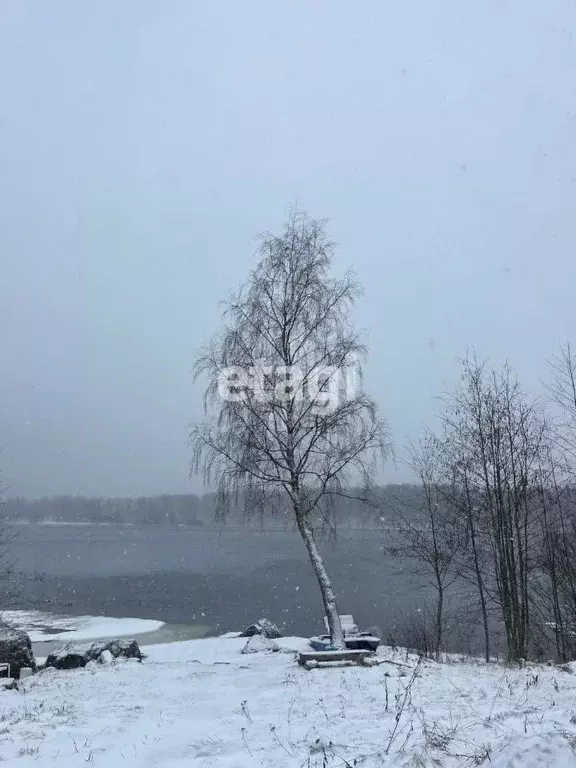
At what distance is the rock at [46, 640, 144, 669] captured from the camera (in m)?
14.2

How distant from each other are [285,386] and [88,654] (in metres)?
7.64

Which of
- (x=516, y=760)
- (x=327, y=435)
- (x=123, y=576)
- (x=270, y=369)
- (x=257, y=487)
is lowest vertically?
(x=123, y=576)

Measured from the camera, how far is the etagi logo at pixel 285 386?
14117 millimetres

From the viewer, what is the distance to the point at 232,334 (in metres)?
14.4

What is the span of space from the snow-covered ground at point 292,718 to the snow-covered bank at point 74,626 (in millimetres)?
14625

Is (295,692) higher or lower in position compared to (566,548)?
lower

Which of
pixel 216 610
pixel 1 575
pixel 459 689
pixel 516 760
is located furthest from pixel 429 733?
pixel 216 610

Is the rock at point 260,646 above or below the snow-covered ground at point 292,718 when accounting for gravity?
below

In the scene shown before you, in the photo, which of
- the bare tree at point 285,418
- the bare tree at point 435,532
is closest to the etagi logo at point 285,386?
the bare tree at point 285,418

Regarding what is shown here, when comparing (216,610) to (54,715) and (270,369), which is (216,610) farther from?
(54,715)

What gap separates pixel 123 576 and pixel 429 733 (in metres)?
51.2

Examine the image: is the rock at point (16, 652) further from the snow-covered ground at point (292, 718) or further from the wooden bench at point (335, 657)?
the wooden bench at point (335, 657)

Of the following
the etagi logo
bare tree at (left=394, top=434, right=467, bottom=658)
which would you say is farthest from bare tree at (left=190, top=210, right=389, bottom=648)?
bare tree at (left=394, top=434, right=467, bottom=658)

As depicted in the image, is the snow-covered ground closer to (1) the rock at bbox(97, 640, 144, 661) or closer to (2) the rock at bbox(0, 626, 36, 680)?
(2) the rock at bbox(0, 626, 36, 680)
